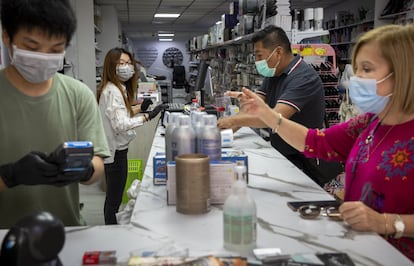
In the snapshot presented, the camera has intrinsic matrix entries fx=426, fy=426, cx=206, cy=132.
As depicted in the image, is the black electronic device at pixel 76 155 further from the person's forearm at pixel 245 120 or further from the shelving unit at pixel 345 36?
the shelving unit at pixel 345 36

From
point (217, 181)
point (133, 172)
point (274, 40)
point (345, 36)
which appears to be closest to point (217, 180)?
point (217, 181)

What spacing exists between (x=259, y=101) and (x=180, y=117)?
1.61ft

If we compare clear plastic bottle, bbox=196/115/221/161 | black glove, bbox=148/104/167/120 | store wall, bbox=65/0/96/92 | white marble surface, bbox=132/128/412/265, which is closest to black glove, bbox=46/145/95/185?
white marble surface, bbox=132/128/412/265

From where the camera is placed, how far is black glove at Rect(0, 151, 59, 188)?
138cm

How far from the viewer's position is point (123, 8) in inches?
479

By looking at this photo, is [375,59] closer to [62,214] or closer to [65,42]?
[65,42]

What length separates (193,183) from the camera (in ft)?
5.38

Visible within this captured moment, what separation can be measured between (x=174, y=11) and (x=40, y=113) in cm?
1190

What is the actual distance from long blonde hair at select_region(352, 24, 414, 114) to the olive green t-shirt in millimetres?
1197

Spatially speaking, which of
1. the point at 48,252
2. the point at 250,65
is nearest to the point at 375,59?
the point at 48,252

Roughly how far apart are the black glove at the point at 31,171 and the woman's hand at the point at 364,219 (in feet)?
3.41

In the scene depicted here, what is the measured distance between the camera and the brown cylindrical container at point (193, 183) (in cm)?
162

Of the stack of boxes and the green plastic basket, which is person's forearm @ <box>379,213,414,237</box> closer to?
the stack of boxes

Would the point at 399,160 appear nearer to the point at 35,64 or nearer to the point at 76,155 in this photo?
the point at 76,155
